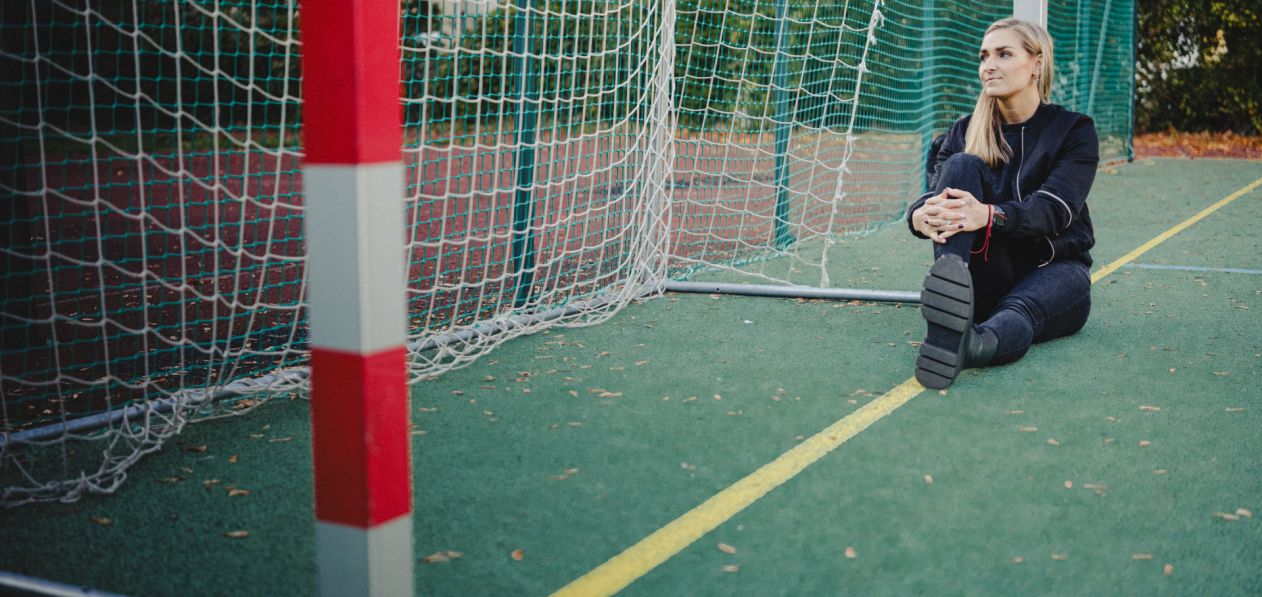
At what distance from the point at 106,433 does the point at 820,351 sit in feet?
7.52

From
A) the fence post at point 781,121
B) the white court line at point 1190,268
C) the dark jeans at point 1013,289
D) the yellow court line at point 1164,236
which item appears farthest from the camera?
the fence post at point 781,121

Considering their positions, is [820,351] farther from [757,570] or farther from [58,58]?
[58,58]

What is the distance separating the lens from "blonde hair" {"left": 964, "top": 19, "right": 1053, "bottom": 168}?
3.82m

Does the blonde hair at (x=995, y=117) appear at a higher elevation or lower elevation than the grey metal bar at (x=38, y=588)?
higher

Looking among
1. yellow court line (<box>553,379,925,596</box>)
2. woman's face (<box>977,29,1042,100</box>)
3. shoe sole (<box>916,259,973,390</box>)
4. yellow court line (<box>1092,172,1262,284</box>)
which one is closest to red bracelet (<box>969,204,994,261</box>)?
shoe sole (<box>916,259,973,390</box>)

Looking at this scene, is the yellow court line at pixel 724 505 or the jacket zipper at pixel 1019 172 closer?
the yellow court line at pixel 724 505

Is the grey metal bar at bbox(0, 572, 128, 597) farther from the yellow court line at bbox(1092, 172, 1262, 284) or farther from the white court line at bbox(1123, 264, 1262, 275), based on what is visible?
the white court line at bbox(1123, 264, 1262, 275)

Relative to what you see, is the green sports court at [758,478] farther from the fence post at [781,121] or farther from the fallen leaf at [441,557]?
the fence post at [781,121]

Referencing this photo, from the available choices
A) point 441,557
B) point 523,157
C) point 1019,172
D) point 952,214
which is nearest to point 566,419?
point 441,557

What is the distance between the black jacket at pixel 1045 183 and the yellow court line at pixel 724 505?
2.15ft

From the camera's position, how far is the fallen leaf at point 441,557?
7.22 ft

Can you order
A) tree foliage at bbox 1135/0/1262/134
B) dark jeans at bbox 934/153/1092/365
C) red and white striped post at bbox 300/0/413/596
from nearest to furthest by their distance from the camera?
red and white striped post at bbox 300/0/413/596 < dark jeans at bbox 934/153/1092/365 < tree foliage at bbox 1135/0/1262/134

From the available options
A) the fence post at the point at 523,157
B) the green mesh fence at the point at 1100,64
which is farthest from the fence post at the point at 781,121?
the green mesh fence at the point at 1100,64

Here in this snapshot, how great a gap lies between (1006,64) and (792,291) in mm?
1470
